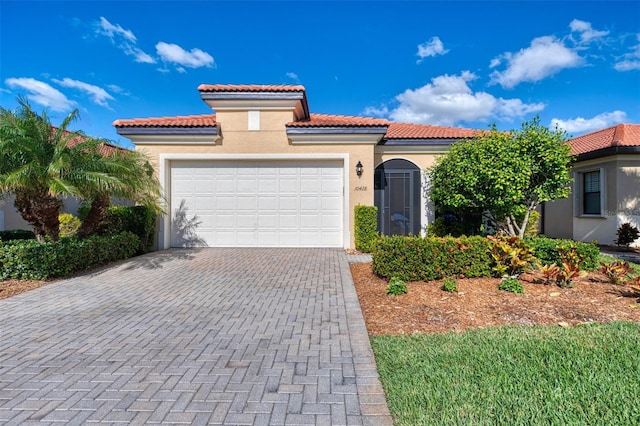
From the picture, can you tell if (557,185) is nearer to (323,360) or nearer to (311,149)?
(311,149)

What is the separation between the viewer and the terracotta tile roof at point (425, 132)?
11727 millimetres

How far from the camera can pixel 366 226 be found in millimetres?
10172

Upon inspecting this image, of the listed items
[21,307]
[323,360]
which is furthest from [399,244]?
[21,307]

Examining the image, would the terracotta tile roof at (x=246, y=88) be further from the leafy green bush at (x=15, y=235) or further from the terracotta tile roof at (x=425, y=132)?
the leafy green bush at (x=15, y=235)

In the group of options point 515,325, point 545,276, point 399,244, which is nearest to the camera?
point 515,325

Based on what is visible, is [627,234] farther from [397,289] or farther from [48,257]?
[48,257]

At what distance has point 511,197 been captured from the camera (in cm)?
815

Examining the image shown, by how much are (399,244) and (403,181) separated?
5843mm

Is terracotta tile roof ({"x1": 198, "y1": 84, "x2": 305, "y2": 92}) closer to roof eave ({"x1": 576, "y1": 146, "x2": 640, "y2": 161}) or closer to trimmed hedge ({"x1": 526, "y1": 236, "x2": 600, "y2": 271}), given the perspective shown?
trimmed hedge ({"x1": 526, "y1": 236, "x2": 600, "y2": 271})

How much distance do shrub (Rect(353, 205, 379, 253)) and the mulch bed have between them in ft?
12.5

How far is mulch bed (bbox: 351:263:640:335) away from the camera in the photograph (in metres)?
4.54

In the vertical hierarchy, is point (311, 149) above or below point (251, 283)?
above

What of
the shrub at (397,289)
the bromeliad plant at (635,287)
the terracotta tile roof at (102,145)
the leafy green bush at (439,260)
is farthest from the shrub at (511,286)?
the terracotta tile roof at (102,145)

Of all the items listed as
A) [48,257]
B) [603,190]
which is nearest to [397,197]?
[603,190]
